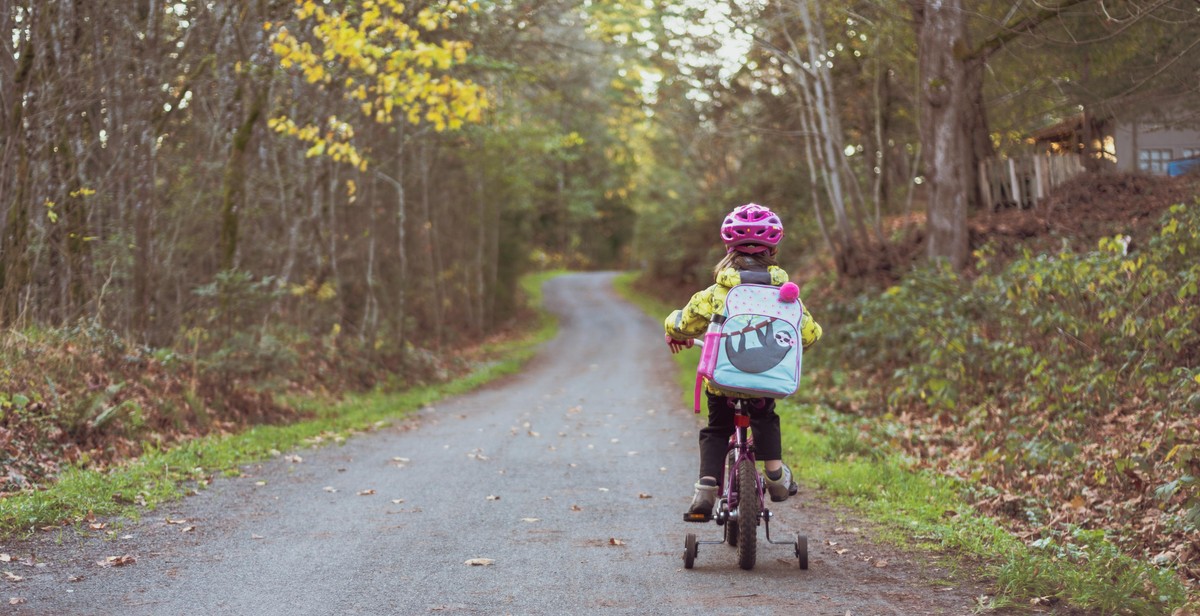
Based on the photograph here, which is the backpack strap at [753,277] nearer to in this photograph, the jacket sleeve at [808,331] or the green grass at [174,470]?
the jacket sleeve at [808,331]

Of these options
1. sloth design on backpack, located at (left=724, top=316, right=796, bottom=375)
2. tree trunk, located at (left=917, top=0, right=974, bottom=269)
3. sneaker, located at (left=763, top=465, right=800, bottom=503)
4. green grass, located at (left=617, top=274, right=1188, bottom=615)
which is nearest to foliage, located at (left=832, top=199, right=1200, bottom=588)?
green grass, located at (left=617, top=274, right=1188, bottom=615)

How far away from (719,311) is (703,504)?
1128 millimetres

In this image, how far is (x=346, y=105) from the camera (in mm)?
20125

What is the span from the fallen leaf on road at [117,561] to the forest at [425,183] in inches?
103

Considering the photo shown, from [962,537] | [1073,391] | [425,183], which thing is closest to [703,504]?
[962,537]

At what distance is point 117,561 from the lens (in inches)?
243

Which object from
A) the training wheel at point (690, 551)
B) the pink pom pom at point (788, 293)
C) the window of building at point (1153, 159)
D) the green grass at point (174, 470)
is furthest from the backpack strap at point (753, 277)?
the window of building at point (1153, 159)

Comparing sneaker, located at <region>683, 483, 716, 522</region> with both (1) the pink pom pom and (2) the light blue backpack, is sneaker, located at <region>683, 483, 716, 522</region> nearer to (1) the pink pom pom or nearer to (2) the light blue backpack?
(2) the light blue backpack

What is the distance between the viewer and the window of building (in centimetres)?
1897

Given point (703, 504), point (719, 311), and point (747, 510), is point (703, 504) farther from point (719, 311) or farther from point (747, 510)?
point (719, 311)

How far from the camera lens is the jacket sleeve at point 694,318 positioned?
6.09m

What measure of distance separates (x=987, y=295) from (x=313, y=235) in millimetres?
13428

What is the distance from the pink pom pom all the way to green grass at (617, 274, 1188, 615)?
1829mm

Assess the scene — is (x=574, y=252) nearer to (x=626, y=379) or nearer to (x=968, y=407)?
(x=626, y=379)
